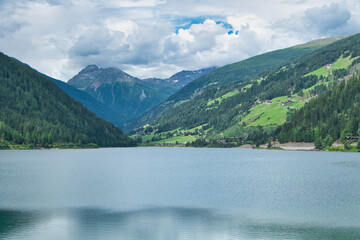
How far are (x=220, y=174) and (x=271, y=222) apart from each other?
59.6 meters

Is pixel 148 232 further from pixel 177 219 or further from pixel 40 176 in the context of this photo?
pixel 40 176

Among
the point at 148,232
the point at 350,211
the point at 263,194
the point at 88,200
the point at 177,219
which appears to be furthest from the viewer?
the point at 263,194

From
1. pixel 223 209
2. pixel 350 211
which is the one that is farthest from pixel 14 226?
Answer: pixel 350 211

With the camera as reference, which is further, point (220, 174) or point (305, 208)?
point (220, 174)

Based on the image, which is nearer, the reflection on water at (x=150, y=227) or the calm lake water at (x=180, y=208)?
the reflection on water at (x=150, y=227)

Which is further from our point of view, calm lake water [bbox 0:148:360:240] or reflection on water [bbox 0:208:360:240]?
calm lake water [bbox 0:148:360:240]

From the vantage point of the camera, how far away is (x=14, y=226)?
48.8 meters

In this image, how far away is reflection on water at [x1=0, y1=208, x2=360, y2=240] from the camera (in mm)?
44094

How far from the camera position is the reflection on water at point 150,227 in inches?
1736

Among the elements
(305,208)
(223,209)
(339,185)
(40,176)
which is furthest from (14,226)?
(339,185)

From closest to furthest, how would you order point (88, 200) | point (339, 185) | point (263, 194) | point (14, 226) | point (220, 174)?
point (14, 226)
point (88, 200)
point (263, 194)
point (339, 185)
point (220, 174)

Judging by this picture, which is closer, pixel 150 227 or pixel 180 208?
pixel 150 227

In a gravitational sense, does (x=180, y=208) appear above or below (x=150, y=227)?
above

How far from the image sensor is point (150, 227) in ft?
157
